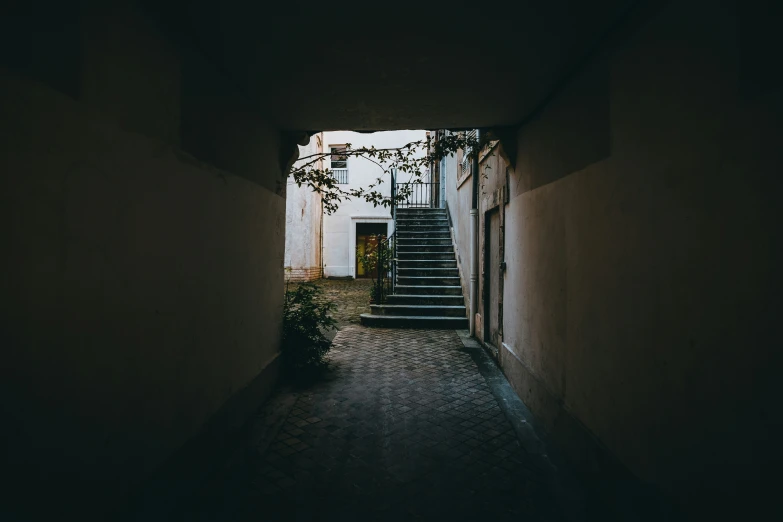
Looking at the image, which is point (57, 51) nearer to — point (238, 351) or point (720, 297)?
point (238, 351)

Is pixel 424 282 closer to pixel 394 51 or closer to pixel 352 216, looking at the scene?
pixel 394 51

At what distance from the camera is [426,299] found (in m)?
9.36

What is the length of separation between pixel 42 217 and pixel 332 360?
4.98 meters

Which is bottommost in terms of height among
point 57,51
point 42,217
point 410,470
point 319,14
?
point 410,470

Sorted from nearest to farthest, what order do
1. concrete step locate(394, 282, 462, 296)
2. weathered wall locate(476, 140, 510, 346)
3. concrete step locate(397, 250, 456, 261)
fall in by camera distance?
weathered wall locate(476, 140, 510, 346), concrete step locate(394, 282, 462, 296), concrete step locate(397, 250, 456, 261)

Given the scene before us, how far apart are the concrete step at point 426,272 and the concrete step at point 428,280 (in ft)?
0.71

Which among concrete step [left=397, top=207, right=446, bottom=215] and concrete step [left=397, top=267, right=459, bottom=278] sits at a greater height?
concrete step [left=397, top=207, right=446, bottom=215]

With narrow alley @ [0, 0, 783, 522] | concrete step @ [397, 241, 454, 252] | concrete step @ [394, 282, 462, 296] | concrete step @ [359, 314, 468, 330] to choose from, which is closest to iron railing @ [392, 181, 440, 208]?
concrete step @ [397, 241, 454, 252]

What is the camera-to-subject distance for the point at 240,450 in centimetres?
348

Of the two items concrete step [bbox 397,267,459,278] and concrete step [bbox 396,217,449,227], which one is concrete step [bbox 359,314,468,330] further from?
concrete step [bbox 396,217,449,227]

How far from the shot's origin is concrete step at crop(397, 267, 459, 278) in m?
10.2

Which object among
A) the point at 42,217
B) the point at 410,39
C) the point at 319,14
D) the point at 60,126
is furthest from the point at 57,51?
the point at 410,39

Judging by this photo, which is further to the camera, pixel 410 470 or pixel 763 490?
pixel 410 470

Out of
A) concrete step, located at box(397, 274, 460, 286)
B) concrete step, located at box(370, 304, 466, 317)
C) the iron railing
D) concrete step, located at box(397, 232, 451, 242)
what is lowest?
concrete step, located at box(370, 304, 466, 317)
